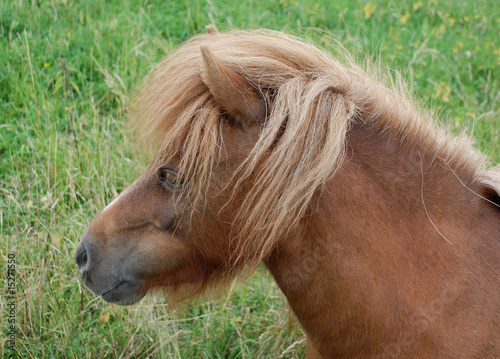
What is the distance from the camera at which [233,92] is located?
1.75 m

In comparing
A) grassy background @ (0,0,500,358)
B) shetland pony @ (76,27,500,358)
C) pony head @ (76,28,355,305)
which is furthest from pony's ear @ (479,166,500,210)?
pony head @ (76,28,355,305)

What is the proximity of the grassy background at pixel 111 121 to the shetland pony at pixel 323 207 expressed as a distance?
1.69 ft

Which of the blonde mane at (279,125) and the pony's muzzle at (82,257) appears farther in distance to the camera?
the pony's muzzle at (82,257)

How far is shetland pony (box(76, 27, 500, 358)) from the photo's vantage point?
1777 millimetres

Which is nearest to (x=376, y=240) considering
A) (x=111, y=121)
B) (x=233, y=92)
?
(x=233, y=92)

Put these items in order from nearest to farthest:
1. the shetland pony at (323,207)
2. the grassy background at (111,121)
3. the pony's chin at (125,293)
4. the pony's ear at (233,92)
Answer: the pony's ear at (233,92)
the shetland pony at (323,207)
the pony's chin at (125,293)
the grassy background at (111,121)

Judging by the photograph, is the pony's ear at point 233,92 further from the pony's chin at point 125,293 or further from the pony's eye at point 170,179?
the pony's chin at point 125,293

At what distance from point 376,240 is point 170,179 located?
0.83 m

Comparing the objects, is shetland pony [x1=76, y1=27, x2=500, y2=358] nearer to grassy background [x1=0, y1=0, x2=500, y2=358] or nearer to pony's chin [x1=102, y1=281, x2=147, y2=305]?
pony's chin [x1=102, y1=281, x2=147, y2=305]

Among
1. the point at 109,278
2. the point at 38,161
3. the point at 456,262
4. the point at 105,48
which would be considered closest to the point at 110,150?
the point at 38,161

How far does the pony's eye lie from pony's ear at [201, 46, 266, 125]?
1.07 ft

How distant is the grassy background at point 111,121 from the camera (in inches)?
118

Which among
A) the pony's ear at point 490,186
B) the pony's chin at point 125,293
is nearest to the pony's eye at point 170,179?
the pony's chin at point 125,293

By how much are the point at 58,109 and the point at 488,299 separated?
373cm
